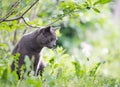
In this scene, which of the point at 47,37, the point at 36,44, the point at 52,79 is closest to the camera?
the point at 52,79

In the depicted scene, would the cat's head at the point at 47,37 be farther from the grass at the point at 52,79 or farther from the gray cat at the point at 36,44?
the grass at the point at 52,79

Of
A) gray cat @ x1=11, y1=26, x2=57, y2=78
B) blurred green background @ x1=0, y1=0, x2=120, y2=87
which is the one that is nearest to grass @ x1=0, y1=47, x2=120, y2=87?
blurred green background @ x1=0, y1=0, x2=120, y2=87

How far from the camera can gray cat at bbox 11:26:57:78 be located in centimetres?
563

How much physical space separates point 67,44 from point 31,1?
8.52 meters

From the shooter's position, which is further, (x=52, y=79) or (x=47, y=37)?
(x=47, y=37)

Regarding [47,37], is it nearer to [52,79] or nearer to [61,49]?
[61,49]

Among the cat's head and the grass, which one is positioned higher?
the grass

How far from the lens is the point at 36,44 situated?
5828 millimetres

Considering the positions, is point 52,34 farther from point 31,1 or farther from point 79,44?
point 79,44

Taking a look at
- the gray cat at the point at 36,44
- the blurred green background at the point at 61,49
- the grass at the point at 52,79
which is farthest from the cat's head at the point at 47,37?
the grass at the point at 52,79

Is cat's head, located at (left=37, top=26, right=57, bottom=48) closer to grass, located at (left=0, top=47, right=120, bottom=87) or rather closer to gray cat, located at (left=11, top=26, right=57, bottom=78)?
gray cat, located at (left=11, top=26, right=57, bottom=78)

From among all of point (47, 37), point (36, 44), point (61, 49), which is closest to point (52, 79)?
point (36, 44)

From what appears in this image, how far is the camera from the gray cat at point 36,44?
18.5ft

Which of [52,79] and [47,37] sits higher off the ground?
[52,79]
